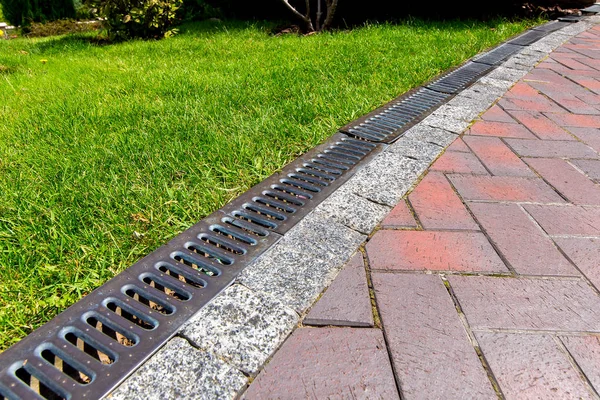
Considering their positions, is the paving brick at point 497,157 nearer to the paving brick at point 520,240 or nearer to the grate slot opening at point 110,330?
the paving brick at point 520,240

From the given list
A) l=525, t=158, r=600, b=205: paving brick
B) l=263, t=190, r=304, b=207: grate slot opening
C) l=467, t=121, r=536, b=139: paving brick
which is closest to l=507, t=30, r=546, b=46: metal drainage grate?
l=467, t=121, r=536, b=139: paving brick

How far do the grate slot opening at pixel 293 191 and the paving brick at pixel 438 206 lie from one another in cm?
45

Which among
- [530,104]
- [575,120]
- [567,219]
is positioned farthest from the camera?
[530,104]

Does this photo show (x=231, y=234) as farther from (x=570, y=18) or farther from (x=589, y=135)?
(x=570, y=18)

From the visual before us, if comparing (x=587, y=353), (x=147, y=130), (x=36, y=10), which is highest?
(x=36, y=10)

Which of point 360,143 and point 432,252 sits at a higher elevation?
point 360,143

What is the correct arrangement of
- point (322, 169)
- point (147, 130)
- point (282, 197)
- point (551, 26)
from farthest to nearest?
point (551, 26) → point (147, 130) → point (322, 169) → point (282, 197)

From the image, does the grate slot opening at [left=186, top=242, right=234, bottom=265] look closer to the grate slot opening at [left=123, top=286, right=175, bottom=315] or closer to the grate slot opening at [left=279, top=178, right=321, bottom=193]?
the grate slot opening at [left=123, top=286, right=175, bottom=315]

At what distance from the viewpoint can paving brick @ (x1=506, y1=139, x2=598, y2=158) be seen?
2.34 m

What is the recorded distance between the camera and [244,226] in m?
1.71

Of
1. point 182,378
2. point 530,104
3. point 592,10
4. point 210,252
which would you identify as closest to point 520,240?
point 210,252

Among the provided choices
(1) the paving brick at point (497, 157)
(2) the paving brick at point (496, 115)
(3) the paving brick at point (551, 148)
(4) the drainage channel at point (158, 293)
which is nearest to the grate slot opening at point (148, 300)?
(4) the drainage channel at point (158, 293)

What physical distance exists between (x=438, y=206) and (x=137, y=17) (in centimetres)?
540

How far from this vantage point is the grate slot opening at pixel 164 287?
1.38 meters
